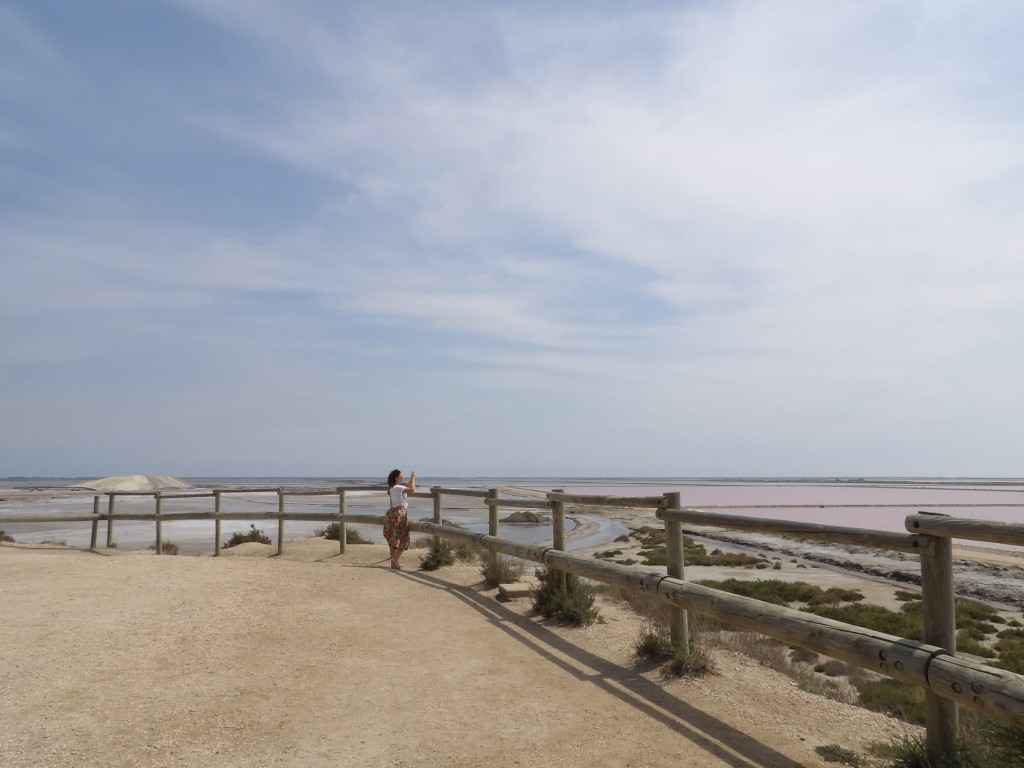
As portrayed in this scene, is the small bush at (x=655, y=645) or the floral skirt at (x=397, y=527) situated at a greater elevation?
the floral skirt at (x=397, y=527)

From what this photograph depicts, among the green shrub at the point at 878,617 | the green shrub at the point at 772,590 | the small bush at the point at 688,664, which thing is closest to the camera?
the small bush at the point at 688,664

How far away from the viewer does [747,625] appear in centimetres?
532

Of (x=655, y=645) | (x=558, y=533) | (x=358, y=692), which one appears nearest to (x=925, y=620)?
(x=655, y=645)

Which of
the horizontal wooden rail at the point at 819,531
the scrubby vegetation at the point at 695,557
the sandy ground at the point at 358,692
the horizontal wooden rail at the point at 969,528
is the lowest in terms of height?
the scrubby vegetation at the point at 695,557

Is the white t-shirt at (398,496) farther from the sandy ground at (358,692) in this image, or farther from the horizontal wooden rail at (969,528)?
the horizontal wooden rail at (969,528)

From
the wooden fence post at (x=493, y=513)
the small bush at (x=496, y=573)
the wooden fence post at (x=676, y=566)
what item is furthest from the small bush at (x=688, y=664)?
the wooden fence post at (x=493, y=513)

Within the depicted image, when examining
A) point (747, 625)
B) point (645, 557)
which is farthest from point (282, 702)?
point (645, 557)

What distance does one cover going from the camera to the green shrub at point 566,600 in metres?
8.31

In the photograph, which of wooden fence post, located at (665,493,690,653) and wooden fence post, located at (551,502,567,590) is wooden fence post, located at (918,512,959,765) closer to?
wooden fence post, located at (665,493,690,653)

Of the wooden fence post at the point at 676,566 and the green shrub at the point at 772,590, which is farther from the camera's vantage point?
the green shrub at the point at 772,590

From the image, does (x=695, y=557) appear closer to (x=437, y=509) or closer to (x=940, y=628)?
(x=437, y=509)

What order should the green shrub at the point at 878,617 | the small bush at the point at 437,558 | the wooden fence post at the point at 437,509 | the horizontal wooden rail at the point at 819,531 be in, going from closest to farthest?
the horizontal wooden rail at the point at 819,531 < the small bush at the point at 437,558 < the wooden fence post at the point at 437,509 < the green shrub at the point at 878,617

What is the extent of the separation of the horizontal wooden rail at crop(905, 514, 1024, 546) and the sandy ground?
175 cm

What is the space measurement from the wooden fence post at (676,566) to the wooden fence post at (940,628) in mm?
2503
